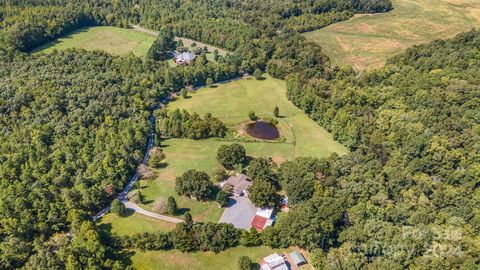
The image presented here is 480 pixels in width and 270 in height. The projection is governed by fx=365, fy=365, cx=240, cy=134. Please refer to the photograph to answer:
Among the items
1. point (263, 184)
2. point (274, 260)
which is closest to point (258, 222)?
point (263, 184)

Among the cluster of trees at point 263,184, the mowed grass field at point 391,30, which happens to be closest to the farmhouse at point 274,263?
the cluster of trees at point 263,184

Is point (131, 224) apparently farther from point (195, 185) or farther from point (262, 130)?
point (262, 130)

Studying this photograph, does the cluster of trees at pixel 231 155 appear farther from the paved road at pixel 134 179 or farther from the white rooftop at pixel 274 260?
the white rooftop at pixel 274 260

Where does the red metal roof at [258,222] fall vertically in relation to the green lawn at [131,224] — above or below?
below

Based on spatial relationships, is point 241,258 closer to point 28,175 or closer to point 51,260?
point 51,260

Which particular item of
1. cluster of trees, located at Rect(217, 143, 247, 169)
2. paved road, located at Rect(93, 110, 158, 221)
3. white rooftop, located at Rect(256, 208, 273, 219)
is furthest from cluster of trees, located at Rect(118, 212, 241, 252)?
cluster of trees, located at Rect(217, 143, 247, 169)

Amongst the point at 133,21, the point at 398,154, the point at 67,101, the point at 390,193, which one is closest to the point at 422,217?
the point at 390,193
